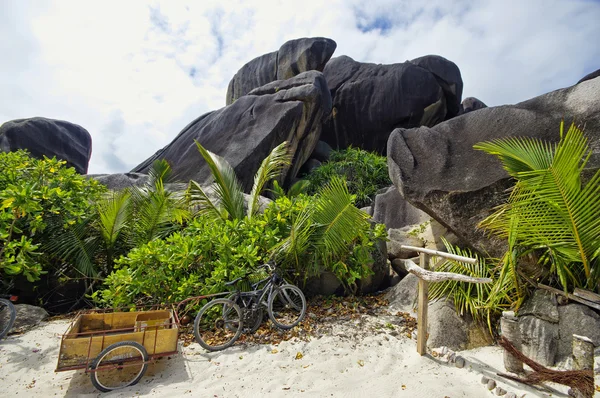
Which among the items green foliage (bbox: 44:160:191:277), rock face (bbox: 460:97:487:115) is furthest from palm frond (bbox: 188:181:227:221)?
rock face (bbox: 460:97:487:115)

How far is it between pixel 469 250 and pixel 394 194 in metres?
3.80

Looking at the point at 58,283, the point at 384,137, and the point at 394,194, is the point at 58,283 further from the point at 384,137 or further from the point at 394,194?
the point at 384,137

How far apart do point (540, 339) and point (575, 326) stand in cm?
35

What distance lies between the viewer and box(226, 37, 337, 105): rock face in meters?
16.9

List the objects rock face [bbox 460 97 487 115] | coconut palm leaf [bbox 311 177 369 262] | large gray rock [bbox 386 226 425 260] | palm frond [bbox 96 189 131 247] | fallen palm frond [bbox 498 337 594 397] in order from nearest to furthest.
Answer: fallen palm frond [bbox 498 337 594 397]
coconut palm leaf [bbox 311 177 369 262]
palm frond [bbox 96 189 131 247]
large gray rock [bbox 386 226 425 260]
rock face [bbox 460 97 487 115]

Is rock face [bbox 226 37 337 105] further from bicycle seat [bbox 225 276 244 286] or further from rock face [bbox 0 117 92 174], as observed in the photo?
bicycle seat [bbox 225 276 244 286]

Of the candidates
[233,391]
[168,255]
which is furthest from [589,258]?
[168,255]

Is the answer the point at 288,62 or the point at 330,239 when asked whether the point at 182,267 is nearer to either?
the point at 330,239

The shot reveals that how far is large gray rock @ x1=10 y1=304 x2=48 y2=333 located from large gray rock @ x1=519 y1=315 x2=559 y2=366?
19.4ft

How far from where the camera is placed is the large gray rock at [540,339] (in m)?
3.63

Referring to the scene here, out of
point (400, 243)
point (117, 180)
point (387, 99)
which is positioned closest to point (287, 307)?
point (400, 243)

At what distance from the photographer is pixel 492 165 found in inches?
192

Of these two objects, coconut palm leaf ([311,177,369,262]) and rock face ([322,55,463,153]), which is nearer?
coconut palm leaf ([311,177,369,262])

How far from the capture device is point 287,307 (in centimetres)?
491
